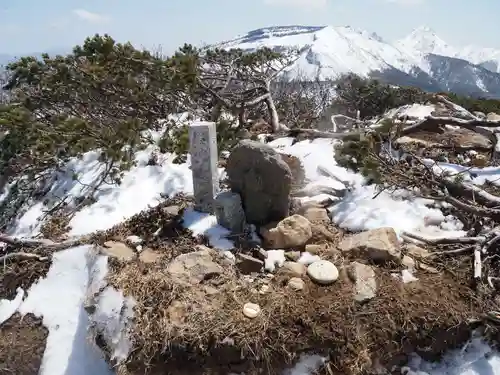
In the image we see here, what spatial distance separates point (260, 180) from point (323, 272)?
109cm

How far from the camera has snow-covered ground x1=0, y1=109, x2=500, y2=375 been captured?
3147 mm

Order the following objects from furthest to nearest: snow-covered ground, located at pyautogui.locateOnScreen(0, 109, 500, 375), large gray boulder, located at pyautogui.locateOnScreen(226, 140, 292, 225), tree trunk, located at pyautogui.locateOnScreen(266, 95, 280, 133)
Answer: tree trunk, located at pyautogui.locateOnScreen(266, 95, 280, 133) < large gray boulder, located at pyautogui.locateOnScreen(226, 140, 292, 225) < snow-covered ground, located at pyautogui.locateOnScreen(0, 109, 500, 375)

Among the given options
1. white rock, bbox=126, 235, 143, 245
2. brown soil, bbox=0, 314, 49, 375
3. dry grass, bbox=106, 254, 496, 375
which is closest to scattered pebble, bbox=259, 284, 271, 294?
dry grass, bbox=106, 254, 496, 375

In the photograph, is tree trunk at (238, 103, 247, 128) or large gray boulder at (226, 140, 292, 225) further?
tree trunk at (238, 103, 247, 128)

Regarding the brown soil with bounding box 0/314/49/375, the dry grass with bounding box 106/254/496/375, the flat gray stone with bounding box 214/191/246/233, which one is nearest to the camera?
the dry grass with bounding box 106/254/496/375

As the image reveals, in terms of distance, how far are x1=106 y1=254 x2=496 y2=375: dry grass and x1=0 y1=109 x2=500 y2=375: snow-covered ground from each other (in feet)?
0.53

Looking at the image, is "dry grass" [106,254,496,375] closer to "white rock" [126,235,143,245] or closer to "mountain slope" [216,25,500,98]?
"white rock" [126,235,143,245]

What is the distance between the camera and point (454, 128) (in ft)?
23.9

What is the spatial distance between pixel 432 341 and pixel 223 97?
5459 mm

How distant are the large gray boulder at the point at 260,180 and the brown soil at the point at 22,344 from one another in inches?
87.1

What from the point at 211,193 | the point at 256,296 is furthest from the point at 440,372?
the point at 211,193

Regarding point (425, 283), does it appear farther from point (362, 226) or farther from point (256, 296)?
point (256, 296)

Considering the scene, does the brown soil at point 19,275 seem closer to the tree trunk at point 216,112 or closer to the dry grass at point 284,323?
the dry grass at point 284,323

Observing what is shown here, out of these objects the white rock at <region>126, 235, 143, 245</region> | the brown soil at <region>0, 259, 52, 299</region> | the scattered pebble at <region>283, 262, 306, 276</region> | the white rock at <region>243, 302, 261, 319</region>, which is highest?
the scattered pebble at <region>283, 262, 306, 276</region>
